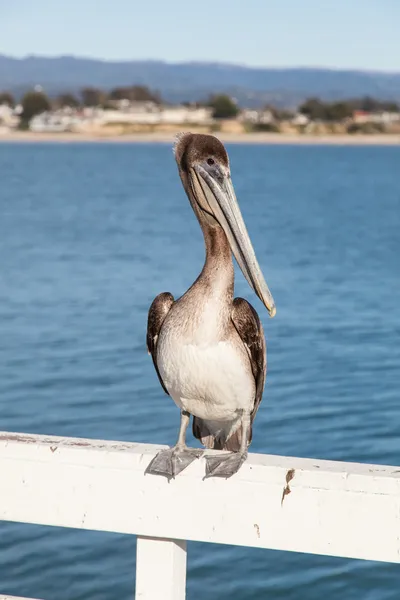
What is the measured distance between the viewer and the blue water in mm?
5305

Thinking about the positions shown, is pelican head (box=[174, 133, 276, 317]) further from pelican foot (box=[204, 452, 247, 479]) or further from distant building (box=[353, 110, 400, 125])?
distant building (box=[353, 110, 400, 125])

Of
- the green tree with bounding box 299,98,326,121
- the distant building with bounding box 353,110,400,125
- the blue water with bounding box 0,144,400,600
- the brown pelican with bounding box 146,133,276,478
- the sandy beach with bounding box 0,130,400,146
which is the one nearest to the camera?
the brown pelican with bounding box 146,133,276,478

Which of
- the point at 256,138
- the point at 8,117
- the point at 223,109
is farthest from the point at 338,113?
the point at 8,117

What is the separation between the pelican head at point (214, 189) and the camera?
279 centimetres

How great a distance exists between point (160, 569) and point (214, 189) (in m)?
1.11

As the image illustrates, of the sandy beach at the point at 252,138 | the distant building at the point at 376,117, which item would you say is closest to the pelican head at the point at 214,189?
the sandy beach at the point at 252,138

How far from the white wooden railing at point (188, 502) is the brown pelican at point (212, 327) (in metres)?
0.70

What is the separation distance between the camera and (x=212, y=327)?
9.90ft

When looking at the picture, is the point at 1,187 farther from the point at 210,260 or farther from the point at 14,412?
the point at 210,260

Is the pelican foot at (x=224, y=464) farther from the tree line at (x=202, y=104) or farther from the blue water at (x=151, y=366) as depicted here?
the tree line at (x=202, y=104)

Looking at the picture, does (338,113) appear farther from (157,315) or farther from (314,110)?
(157,315)

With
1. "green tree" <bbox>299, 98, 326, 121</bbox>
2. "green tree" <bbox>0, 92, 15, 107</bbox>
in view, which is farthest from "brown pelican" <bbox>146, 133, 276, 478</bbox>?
"green tree" <bbox>0, 92, 15, 107</bbox>

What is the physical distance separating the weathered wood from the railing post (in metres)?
0.03

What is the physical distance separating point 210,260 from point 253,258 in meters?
0.35
